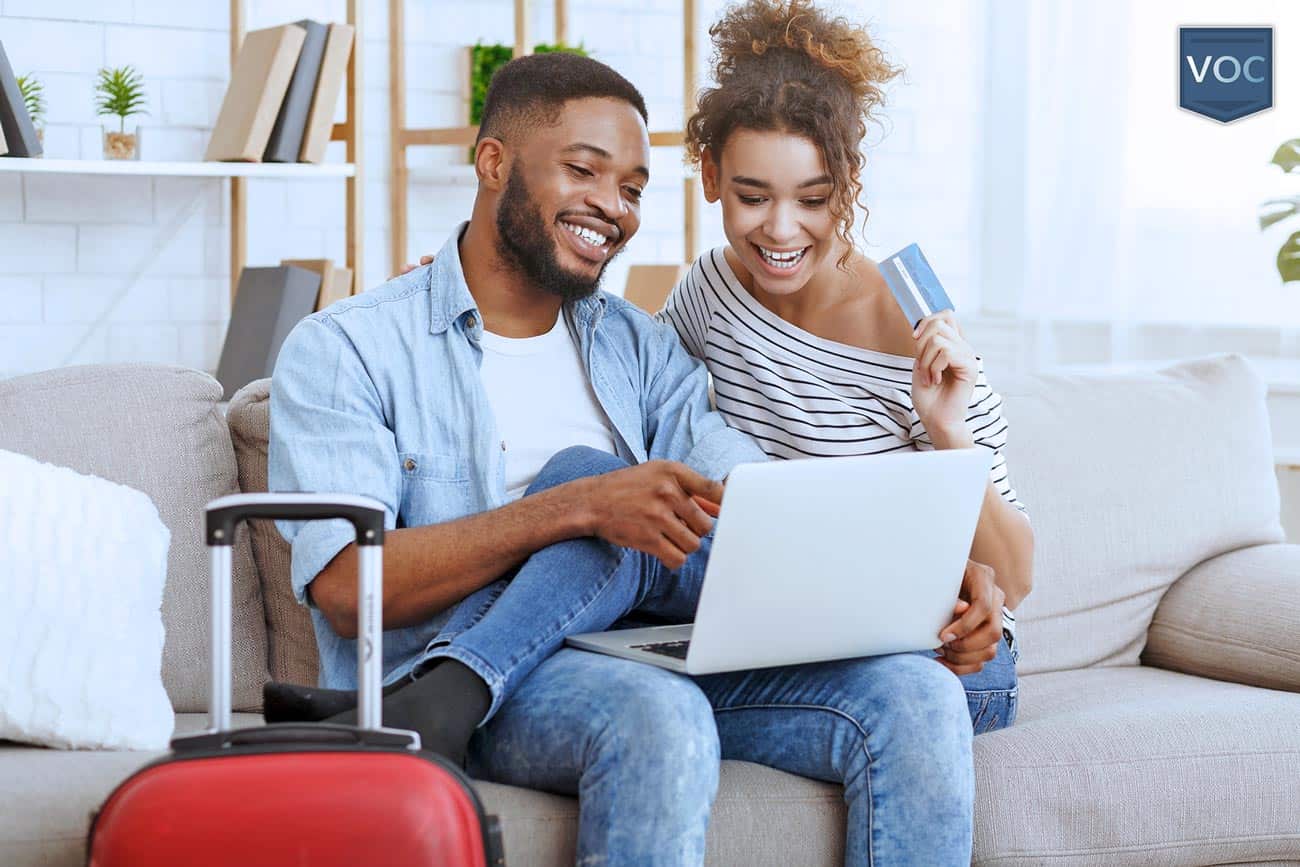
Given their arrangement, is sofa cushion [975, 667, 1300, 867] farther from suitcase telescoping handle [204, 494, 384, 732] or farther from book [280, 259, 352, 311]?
book [280, 259, 352, 311]

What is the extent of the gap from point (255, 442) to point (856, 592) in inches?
33.2

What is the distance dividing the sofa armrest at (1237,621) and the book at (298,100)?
6.55 feet

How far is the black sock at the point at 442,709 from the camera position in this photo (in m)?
1.43

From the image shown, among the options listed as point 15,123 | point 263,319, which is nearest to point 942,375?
point 263,319

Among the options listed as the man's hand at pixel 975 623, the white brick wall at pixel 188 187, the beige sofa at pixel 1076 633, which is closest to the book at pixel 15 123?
the white brick wall at pixel 188 187

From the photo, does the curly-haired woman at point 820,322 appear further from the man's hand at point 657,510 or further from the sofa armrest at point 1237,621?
the sofa armrest at point 1237,621

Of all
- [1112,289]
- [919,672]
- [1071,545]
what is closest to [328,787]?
[919,672]

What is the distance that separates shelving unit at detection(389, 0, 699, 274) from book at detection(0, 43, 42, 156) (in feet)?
2.83

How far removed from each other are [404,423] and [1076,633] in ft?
3.39

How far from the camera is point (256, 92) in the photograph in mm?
3217

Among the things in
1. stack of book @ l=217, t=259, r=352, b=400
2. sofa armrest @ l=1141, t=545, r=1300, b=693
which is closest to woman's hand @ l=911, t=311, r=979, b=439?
sofa armrest @ l=1141, t=545, r=1300, b=693

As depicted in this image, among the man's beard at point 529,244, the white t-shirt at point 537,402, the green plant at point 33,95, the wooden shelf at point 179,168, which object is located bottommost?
the white t-shirt at point 537,402

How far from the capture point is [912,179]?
427 centimetres

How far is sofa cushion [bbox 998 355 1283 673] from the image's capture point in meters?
2.21
